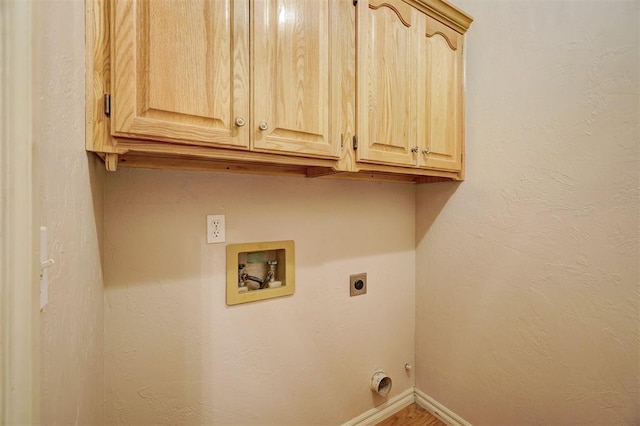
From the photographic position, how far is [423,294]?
1.69m

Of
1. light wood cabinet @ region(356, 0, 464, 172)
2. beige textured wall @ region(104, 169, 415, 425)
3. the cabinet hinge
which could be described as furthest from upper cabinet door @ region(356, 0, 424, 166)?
the cabinet hinge

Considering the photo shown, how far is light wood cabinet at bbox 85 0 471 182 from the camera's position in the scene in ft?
2.29

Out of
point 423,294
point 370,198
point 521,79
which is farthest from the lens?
point 423,294

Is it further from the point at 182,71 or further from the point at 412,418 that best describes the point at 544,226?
the point at 182,71

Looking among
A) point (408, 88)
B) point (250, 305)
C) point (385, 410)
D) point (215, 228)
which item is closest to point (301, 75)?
point (408, 88)

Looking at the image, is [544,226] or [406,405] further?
[406,405]

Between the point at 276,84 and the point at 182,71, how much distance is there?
269 millimetres

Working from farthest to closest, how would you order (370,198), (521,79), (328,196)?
(370,198)
(328,196)
(521,79)

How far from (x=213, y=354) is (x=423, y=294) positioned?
119cm

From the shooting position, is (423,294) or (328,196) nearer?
(328,196)

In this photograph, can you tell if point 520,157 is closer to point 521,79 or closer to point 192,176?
point 521,79

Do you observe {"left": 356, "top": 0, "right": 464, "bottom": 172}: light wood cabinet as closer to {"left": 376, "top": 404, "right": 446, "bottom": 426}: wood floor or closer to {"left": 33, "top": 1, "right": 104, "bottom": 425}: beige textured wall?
{"left": 33, "top": 1, "right": 104, "bottom": 425}: beige textured wall

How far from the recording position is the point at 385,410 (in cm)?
160

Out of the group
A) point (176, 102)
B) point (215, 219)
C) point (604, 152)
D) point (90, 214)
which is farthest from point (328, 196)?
point (604, 152)
